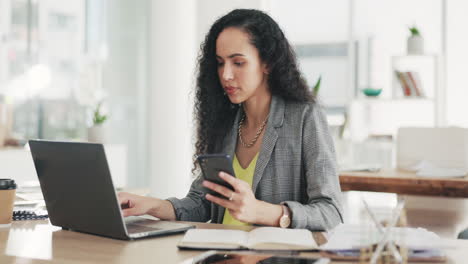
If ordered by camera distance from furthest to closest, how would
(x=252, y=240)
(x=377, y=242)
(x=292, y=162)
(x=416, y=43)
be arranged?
(x=416, y=43) → (x=292, y=162) → (x=252, y=240) → (x=377, y=242)

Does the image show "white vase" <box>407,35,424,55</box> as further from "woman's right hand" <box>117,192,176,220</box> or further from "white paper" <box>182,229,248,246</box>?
"white paper" <box>182,229,248,246</box>

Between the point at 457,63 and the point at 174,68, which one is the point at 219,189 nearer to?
the point at 174,68

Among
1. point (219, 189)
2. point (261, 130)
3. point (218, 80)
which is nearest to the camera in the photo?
point (219, 189)

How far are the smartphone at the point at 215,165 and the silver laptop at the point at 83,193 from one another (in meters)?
0.19

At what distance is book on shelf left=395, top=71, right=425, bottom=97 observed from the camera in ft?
17.4

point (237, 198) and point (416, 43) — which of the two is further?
point (416, 43)

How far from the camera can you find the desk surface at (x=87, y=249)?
1.17 metres

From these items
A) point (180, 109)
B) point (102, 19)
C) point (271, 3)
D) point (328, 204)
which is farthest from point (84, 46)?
point (328, 204)

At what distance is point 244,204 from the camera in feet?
4.61

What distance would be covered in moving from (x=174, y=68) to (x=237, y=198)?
4.55 metres

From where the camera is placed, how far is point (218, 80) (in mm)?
2107

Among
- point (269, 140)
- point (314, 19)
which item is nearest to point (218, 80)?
point (269, 140)

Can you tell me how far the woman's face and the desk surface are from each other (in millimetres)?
Answer: 604

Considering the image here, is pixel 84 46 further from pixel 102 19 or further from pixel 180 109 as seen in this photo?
pixel 180 109
